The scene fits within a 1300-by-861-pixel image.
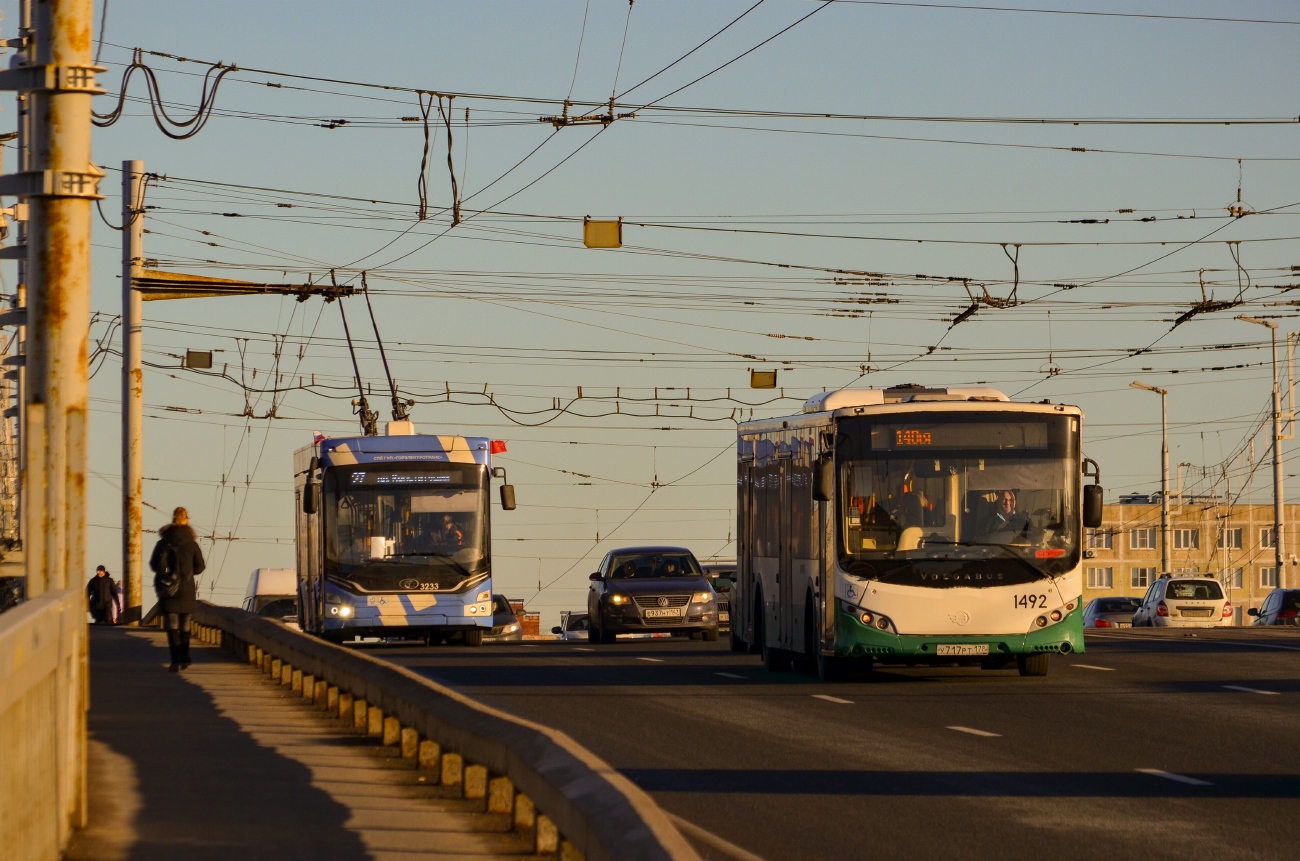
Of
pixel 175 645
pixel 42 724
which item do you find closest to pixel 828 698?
pixel 175 645

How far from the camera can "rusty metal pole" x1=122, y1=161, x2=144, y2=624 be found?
39500 mm

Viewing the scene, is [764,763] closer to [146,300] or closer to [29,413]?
[29,413]

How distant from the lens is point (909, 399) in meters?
22.1

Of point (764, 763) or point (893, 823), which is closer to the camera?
point (893, 823)

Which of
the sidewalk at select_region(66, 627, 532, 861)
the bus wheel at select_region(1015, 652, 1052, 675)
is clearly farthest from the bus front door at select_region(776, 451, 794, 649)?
the sidewalk at select_region(66, 627, 532, 861)

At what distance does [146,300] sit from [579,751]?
1234 inches

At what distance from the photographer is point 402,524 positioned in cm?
3338

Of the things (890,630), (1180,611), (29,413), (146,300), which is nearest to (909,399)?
(890,630)

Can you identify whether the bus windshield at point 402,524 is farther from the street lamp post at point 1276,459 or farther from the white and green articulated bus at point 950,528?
the street lamp post at point 1276,459

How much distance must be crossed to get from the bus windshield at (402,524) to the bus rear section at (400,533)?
0.02m

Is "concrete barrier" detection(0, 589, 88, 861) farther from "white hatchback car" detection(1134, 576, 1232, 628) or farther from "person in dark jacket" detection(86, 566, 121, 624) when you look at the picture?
"white hatchback car" detection(1134, 576, 1232, 628)

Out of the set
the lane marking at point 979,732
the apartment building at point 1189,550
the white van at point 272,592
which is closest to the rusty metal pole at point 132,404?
the white van at point 272,592

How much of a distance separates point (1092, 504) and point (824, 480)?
2760mm

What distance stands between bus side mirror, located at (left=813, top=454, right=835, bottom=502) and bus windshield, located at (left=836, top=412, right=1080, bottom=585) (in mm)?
107
